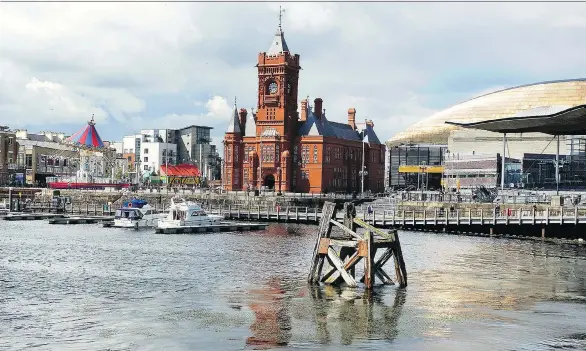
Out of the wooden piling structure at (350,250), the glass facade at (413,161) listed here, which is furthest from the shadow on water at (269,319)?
the glass facade at (413,161)

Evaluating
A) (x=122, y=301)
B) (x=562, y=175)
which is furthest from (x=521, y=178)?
(x=122, y=301)

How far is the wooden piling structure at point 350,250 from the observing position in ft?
124

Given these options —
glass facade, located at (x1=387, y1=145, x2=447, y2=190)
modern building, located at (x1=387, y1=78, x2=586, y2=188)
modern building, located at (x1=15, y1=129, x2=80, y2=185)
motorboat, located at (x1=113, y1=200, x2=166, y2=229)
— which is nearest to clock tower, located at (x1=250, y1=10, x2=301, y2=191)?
modern building, located at (x1=387, y1=78, x2=586, y2=188)

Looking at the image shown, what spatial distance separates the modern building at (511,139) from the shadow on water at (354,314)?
251 ft

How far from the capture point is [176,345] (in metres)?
27.1

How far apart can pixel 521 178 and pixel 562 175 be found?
679 centimetres

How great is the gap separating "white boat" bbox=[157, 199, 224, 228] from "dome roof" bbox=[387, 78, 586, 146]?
279ft

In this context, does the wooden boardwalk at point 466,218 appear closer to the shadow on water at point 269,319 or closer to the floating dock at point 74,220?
the floating dock at point 74,220

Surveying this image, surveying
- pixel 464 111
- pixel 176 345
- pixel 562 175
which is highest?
pixel 464 111

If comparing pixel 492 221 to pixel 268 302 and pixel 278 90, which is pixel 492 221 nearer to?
pixel 268 302

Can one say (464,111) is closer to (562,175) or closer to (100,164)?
(562,175)

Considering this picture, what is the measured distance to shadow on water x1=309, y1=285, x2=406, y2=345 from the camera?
96.0 feet

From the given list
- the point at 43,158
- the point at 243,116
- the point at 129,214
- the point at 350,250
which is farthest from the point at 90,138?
the point at 350,250

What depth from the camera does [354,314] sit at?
108 ft
